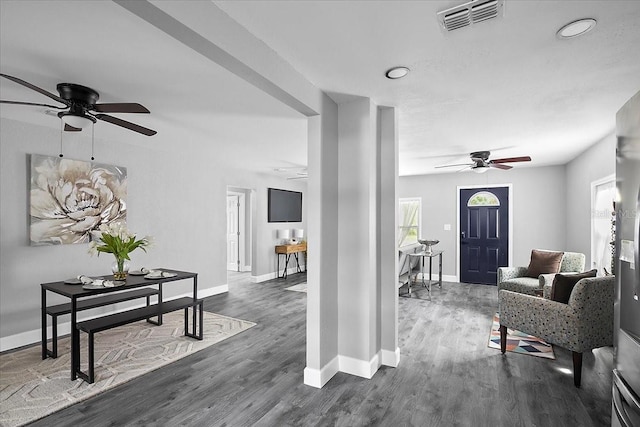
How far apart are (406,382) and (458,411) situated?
486 millimetres

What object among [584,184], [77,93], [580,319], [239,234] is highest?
[77,93]

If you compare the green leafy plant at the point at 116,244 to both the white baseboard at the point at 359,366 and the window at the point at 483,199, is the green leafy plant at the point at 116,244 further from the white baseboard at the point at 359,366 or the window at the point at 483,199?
the window at the point at 483,199

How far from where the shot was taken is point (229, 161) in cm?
579

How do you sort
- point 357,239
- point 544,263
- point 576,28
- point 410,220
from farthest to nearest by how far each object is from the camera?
1. point 410,220
2. point 544,263
3. point 357,239
4. point 576,28

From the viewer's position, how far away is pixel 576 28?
1.76 meters

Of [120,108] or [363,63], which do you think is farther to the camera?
[120,108]

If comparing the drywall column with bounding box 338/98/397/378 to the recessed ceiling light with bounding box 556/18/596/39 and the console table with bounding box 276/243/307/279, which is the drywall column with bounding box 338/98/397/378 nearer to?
the recessed ceiling light with bounding box 556/18/596/39

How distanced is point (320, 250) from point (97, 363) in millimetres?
2361

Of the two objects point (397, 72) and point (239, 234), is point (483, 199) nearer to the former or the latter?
point (397, 72)

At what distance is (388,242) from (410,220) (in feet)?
16.1

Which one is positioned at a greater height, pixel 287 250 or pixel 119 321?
pixel 287 250

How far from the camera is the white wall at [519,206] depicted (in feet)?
20.6

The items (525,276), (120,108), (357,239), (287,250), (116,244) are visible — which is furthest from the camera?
(287,250)

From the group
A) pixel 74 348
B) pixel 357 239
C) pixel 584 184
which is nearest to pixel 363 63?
pixel 357 239
